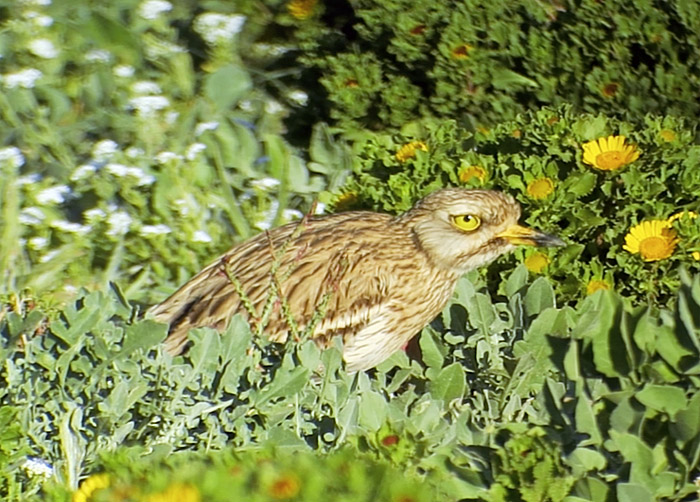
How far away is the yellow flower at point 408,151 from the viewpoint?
17.2ft

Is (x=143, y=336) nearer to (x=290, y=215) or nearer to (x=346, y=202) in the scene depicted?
(x=346, y=202)

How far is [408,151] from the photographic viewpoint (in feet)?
17.4

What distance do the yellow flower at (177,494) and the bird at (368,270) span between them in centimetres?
196

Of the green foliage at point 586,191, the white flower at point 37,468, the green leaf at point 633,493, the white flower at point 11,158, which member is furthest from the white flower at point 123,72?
the green leaf at point 633,493

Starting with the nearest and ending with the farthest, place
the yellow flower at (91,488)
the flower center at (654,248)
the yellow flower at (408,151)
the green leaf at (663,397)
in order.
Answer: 1. the yellow flower at (91,488)
2. the green leaf at (663,397)
3. the flower center at (654,248)
4. the yellow flower at (408,151)

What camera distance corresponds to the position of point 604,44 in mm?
5797

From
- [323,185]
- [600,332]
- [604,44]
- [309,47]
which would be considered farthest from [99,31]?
[600,332]

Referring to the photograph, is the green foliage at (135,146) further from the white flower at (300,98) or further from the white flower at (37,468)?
the white flower at (37,468)

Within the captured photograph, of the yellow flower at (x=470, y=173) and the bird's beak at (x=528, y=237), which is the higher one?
the bird's beak at (x=528, y=237)

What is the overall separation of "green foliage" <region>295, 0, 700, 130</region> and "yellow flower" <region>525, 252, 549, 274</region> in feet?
4.16

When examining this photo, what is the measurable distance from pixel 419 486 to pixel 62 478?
3.97 feet

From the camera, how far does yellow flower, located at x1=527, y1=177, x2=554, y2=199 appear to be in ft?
15.4

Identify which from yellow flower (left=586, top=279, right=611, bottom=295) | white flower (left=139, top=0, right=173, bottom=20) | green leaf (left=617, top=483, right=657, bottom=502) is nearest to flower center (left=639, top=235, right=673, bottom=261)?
yellow flower (left=586, top=279, right=611, bottom=295)

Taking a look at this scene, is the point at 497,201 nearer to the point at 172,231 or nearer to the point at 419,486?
the point at 172,231
